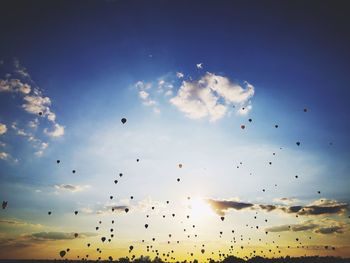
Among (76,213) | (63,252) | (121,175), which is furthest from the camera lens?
(63,252)

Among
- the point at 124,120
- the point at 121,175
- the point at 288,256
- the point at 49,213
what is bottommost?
the point at 288,256

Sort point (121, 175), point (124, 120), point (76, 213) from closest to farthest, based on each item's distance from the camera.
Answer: point (124, 120) → point (121, 175) → point (76, 213)

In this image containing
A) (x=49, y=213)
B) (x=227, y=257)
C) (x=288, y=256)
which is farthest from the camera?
(x=288, y=256)

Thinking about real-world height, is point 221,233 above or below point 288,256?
above

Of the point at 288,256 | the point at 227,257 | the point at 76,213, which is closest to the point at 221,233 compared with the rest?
the point at 76,213

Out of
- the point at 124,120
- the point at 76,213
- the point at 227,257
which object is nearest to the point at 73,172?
the point at 124,120

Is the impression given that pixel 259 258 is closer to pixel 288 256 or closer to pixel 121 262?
pixel 288 256

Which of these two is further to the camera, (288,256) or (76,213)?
(288,256)

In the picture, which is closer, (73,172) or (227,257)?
(73,172)

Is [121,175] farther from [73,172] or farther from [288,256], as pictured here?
[288,256]
